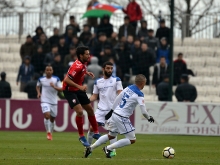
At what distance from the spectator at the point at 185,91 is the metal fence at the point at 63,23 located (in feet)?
13.2

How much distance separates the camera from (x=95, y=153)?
15.4 m

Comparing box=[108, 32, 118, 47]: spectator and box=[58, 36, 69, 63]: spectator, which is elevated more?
box=[108, 32, 118, 47]: spectator

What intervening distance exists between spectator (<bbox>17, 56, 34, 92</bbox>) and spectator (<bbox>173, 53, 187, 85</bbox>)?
5.72 meters

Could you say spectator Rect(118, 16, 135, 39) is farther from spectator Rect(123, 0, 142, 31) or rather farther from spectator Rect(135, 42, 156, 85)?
spectator Rect(135, 42, 156, 85)

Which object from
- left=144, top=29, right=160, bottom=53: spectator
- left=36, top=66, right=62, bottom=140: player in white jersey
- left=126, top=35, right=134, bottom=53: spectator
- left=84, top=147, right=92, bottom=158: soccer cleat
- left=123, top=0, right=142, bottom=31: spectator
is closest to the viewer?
left=84, top=147, right=92, bottom=158: soccer cleat

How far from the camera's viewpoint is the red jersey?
49.1ft

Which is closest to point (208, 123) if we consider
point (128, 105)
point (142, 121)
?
→ point (142, 121)

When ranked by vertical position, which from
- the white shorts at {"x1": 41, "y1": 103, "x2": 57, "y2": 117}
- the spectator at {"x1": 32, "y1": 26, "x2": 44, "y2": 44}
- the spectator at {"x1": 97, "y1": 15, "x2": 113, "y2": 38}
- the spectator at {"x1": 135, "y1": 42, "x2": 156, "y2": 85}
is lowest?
the white shorts at {"x1": 41, "y1": 103, "x2": 57, "y2": 117}

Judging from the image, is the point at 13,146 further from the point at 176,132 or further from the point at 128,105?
the point at 176,132

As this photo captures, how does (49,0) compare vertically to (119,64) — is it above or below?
above

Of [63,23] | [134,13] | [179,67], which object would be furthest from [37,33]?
[179,67]

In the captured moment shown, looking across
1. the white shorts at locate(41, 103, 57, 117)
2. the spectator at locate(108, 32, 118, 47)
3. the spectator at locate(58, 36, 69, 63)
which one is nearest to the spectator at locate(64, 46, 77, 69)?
the spectator at locate(58, 36, 69, 63)

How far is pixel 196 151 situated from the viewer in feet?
54.1

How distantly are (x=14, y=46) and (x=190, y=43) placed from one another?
8002 millimetres
